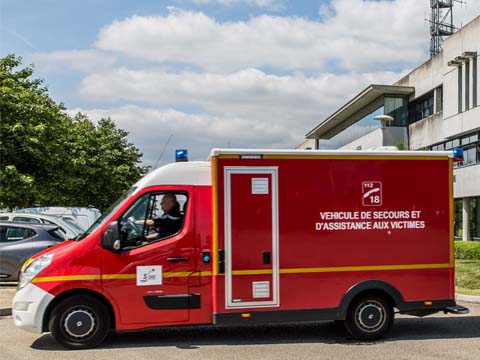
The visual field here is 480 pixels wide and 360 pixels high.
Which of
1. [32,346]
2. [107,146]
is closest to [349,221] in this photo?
[32,346]

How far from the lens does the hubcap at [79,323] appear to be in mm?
7363

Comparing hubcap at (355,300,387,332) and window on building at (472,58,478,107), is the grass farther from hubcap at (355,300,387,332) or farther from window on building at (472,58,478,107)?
window on building at (472,58,478,107)

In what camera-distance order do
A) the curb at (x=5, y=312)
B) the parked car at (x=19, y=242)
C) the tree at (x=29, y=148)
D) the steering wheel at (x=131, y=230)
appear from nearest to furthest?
the steering wheel at (x=131, y=230) → the curb at (x=5, y=312) → the parked car at (x=19, y=242) → the tree at (x=29, y=148)

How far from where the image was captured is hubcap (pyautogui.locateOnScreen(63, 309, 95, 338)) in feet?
24.2

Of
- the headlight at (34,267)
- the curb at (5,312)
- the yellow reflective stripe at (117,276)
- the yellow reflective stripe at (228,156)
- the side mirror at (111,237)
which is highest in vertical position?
the yellow reflective stripe at (228,156)

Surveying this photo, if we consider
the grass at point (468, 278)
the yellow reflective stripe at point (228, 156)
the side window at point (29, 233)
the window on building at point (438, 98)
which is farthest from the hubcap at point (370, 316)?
the window on building at point (438, 98)

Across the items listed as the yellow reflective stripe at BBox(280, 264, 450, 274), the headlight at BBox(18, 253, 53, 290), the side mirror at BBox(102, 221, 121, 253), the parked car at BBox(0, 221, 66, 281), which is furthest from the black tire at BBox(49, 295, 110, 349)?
the parked car at BBox(0, 221, 66, 281)

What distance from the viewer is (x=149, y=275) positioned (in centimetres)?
752

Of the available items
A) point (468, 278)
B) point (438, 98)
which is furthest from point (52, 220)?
point (438, 98)

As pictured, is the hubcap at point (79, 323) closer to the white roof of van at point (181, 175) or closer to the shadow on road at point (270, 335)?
the shadow on road at point (270, 335)

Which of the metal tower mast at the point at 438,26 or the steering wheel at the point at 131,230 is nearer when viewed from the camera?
the steering wheel at the point at 131,230

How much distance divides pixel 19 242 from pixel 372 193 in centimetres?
866

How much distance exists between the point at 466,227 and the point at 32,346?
23460 mm

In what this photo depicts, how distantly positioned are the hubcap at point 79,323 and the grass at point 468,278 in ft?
25.9
